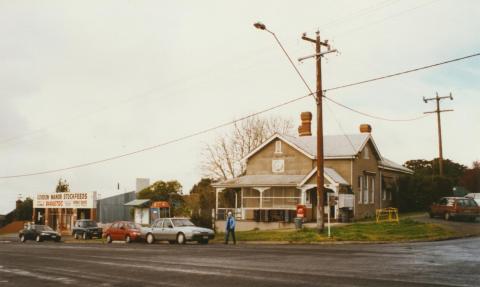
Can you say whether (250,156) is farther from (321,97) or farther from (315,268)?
(315,268)

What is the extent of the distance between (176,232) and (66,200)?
33.9 metres

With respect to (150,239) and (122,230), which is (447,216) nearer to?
(150,239)

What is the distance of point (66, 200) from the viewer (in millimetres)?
61750

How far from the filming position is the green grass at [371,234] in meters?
27.6

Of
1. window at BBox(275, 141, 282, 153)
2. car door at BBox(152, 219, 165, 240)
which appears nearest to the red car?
car door at BBox(152, 219, 165, 240)

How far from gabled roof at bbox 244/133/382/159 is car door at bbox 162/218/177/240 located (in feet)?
49.6

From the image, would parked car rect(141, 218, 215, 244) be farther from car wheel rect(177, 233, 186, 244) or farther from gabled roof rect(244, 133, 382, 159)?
gabled roof rect(244, 133, 382, 159)

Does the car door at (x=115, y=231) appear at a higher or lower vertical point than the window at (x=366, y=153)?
lower

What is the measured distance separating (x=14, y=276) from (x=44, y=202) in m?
53.5

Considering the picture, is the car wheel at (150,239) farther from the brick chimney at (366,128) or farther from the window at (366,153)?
the brick chimney at (366,128)

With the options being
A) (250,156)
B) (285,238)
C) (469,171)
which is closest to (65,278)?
(285,238)

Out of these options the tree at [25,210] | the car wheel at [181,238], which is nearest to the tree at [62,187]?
the tree at [25,210]

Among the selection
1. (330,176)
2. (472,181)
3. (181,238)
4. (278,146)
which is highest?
(278,146)

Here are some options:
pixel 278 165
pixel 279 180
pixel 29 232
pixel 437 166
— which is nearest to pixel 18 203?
pixel 29 232
